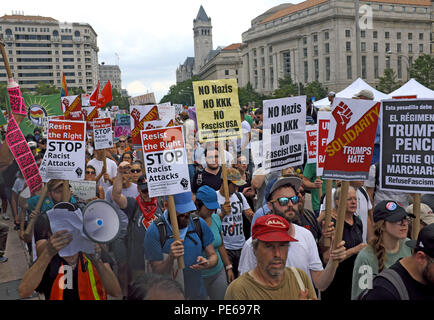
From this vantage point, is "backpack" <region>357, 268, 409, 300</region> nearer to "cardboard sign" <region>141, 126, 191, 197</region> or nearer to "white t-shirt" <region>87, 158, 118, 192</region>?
"cardboard sign" <region>141, 126, 191, 197</region>

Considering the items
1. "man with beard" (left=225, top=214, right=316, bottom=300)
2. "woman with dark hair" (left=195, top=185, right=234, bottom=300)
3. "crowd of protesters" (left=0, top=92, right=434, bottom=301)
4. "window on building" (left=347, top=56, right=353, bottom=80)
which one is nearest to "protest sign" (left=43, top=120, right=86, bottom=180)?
"crowd of protesters" (left=0, top=92, right=434, bottom=301)

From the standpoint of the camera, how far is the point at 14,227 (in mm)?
9102

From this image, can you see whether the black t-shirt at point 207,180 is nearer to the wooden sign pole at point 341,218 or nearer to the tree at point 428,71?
the wooden sign pole at point 341,218

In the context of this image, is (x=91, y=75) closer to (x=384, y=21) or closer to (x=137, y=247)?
(x=384, y=21)

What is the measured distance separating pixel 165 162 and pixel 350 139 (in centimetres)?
165

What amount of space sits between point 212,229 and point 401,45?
281ft

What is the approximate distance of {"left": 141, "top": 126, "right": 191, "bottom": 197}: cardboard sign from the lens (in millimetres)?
4141

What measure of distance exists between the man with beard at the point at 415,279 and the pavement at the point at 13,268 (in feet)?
12.5

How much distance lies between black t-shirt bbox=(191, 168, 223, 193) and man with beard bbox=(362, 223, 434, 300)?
3.59 metres

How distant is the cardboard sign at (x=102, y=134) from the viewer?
25.6ft

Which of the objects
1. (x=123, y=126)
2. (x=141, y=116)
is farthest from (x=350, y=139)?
(x=123, y=126)

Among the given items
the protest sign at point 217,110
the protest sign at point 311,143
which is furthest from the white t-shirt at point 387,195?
the protest sign at point 217,110

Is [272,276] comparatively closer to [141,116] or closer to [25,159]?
[25,159]

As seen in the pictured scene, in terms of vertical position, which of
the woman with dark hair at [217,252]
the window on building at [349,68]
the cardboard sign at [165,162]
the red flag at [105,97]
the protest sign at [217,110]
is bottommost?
the woman with dark hair at [217,252]
